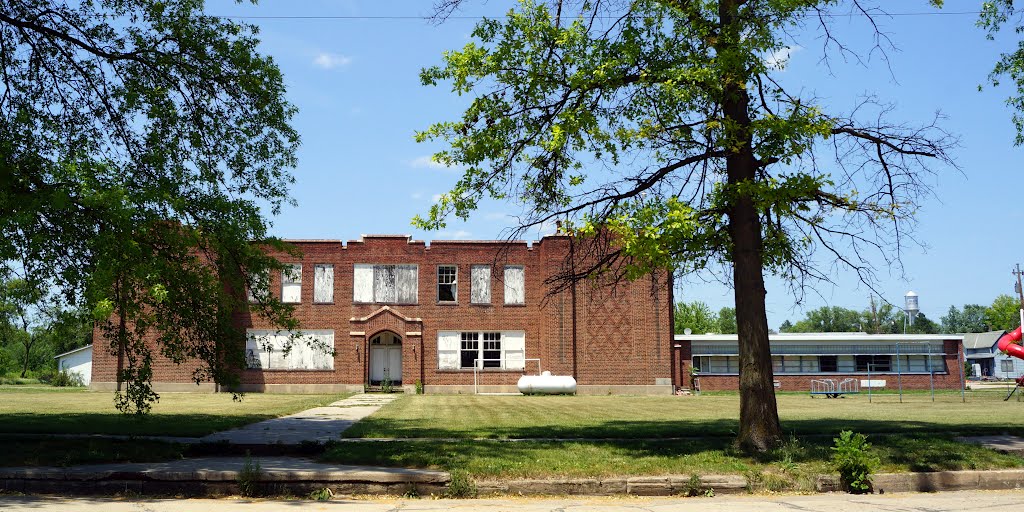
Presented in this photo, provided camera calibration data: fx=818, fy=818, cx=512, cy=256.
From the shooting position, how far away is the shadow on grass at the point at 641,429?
48.8 feet

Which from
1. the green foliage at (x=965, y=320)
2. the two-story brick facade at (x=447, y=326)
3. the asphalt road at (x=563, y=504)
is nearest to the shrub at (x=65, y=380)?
the two-story brick facade at (x=447, y=326)

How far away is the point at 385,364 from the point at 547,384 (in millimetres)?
8478

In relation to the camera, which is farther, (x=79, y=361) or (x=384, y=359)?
(x=79, y=361)

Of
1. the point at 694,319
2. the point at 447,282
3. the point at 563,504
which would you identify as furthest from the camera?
the point at 694,319

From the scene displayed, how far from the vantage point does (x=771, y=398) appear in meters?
12.0

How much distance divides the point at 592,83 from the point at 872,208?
4.59 meters

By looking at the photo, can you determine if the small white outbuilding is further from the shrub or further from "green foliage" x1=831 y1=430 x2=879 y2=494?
"green foliage" x1=831 y1=430 x2=879 y2=494

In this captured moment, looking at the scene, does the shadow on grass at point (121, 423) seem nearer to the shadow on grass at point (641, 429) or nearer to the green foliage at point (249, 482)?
the shadow on grass at point (641, 429)

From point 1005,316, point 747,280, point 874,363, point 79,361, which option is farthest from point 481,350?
point 1005,316

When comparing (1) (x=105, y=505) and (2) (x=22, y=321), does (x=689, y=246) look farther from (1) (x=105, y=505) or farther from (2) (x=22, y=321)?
(2) (x=22, y=321)

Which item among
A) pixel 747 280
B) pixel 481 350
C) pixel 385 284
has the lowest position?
pixel 481 350

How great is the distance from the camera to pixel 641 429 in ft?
53.0

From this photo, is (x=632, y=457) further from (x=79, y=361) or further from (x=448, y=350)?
(x=79, y=361)

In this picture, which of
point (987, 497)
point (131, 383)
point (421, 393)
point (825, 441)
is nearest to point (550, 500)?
point (987, 497)
